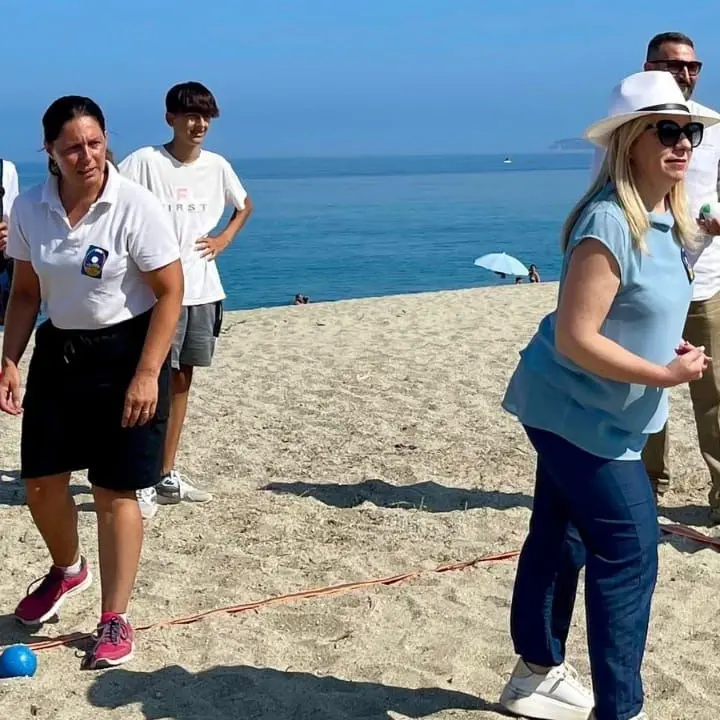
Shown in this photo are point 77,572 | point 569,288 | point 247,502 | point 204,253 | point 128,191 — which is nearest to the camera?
point 569,288

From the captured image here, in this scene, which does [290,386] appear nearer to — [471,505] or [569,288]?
[471,505]

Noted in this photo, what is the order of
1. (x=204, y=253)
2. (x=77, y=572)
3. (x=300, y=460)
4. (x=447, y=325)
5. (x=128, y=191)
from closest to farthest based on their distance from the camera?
(x=128, y=191)
(x=77, y=572)
(x=204, y=253)
(x=300, y=460)
(x=447, y=325)

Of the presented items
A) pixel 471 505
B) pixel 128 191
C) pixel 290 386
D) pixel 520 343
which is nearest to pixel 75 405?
pixel 128 191

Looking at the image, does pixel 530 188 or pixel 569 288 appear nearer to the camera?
pixel 569 288

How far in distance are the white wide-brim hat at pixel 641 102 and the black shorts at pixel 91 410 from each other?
174 cm

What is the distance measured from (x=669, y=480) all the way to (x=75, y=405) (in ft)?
11.1

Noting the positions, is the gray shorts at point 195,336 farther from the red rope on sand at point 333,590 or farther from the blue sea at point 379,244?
the blue sea at point 379,244

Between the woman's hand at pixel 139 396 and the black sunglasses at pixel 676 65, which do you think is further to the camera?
the black sunglasses at pixel 676 65

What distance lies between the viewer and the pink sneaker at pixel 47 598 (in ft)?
14.4

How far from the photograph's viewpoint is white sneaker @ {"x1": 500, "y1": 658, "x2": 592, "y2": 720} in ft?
11.8

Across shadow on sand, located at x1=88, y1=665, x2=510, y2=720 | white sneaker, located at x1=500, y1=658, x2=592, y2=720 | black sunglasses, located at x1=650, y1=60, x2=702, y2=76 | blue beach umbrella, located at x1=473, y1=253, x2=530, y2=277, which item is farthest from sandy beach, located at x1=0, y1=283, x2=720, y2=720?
blue beach umbrella, located at x1=473, y1=253, x2=530, y2=277

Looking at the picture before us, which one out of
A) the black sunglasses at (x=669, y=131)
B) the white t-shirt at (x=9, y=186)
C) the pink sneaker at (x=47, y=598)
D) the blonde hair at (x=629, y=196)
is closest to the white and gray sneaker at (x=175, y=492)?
the pink sneaker at (x=47, y=598)

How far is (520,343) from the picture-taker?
35.5 ft

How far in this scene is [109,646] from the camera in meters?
4.06
